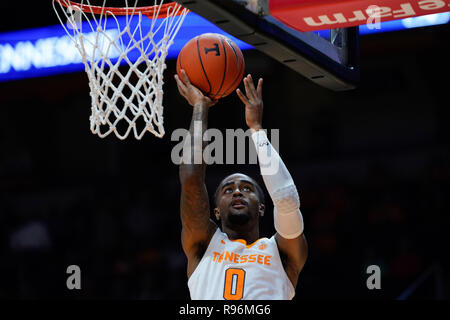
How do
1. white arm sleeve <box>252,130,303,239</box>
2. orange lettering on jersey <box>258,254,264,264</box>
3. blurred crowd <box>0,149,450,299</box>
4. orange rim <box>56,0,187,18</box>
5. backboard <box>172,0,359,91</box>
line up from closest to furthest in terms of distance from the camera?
1. backboard <box>172,0,359,91</box>
2. white arm sleeve <box>252,130,303,239</box>
3. orange lettering on jersey <box>258,254,264,264</box>
4. orange rim <box>56,0,187,18</box>
5. blurred crowd <box>0,149,450,299</box>

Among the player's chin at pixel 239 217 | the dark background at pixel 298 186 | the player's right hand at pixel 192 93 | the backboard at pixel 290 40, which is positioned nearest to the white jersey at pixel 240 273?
the player's chin at pixel 239 217

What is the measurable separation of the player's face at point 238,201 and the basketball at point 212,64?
0.50 m

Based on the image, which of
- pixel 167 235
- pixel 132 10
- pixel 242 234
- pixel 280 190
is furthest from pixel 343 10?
pixel 167 235

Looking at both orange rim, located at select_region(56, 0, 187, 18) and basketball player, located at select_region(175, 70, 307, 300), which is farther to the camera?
orange rim, located at select_region(56, 0, 187, 18)

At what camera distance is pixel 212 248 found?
367 centimetres

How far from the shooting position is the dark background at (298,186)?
667 cm

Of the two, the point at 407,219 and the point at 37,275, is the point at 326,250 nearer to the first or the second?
the point at 407,219

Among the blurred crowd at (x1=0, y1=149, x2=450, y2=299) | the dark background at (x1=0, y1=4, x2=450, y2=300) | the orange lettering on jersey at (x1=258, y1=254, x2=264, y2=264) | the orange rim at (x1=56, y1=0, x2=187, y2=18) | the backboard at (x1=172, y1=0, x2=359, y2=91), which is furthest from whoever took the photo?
the dark background at (x1=0, y1=4, x2=450, y2=300)

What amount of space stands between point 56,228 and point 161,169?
1.33 meters

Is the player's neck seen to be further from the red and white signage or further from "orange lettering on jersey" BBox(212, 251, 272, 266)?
the red and white signage

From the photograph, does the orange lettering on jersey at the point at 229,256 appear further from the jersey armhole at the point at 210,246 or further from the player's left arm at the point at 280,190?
the player's left arm at the point at 280,190

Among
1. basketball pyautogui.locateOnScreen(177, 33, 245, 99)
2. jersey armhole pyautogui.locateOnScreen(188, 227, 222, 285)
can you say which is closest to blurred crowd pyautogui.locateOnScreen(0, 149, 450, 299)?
jersey armhole pyautogui.locateOnScreen(188, 227, 222, 285)

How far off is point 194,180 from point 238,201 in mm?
336

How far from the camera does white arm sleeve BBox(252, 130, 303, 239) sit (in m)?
3.44
